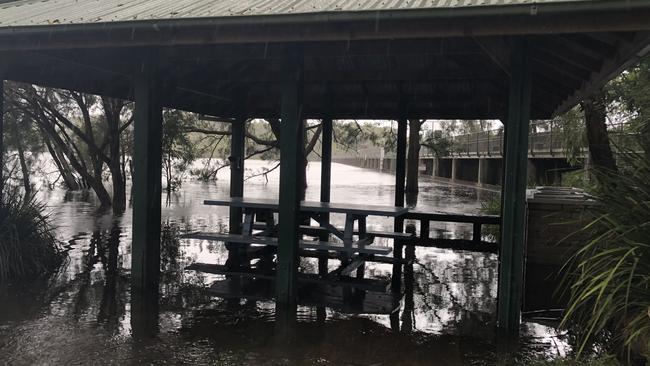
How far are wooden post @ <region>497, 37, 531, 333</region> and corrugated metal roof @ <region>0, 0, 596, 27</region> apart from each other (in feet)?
3.55

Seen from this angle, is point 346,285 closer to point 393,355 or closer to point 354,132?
point 393,355

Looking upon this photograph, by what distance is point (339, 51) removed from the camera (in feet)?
18.6

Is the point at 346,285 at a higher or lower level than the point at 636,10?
lower

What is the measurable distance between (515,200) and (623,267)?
1.13m

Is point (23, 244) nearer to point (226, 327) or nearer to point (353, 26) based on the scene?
point (226, 327)

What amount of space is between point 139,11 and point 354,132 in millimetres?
23159

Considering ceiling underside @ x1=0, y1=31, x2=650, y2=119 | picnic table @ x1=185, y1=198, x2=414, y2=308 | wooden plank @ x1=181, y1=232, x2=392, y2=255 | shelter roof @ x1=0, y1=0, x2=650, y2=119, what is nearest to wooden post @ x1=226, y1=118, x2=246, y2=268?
ceiling underside @ x1=0, y1=31, x2=650, y2=119

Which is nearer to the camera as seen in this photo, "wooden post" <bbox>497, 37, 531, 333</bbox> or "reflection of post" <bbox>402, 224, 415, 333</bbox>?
"wooden post" <bbox>497, 37, 531, 333</bbox>

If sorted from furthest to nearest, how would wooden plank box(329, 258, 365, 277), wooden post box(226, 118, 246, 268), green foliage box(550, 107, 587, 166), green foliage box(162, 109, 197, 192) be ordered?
green foliage box(162, 109, 197, 192) < green foliage box(550, 107, 587, 166) < wooden post box(226, 118, 246, 268) < wooden plank box(329, 258, 365, 277)

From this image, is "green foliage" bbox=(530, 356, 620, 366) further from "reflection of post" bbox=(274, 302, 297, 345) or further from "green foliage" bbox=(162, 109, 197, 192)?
"green foliage" bbox=(162, 109, 197, 192)

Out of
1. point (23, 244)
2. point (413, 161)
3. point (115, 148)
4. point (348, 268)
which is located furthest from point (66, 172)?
point (348, 268)

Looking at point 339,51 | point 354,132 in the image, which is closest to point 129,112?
point 354,132

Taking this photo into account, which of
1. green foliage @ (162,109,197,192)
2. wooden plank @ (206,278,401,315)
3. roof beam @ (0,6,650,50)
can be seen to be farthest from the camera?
green foliage @ (162,109,197,192)

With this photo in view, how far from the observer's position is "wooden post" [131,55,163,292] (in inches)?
238
